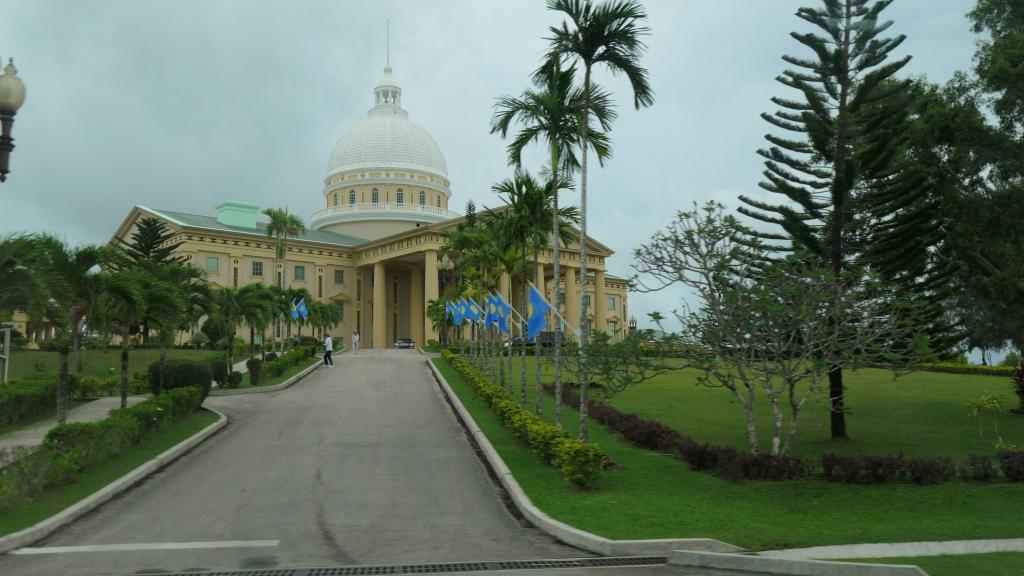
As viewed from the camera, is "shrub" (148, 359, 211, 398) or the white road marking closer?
the white road marking

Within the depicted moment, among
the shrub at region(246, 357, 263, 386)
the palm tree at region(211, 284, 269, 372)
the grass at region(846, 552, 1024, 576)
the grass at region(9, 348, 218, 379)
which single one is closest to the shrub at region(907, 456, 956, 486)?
the grass at region(846, 552, 1024, 576)

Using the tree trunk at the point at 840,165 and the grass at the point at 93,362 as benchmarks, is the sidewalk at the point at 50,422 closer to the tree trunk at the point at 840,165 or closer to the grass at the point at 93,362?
the grass at the point at 93,362

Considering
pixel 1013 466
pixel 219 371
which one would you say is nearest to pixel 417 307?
pixel 219 371

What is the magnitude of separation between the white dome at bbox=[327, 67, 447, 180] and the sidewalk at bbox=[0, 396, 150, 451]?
176ft

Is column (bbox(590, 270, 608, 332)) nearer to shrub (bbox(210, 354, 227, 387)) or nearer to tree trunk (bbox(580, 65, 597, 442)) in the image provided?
shrub (bbox(210, 354, 227, 387))

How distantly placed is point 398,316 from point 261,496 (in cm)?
5943

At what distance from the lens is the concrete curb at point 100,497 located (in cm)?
891

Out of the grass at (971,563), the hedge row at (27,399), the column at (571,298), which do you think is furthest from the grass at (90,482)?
the column at (571,298)

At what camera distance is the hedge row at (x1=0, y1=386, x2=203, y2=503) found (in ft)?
35.0

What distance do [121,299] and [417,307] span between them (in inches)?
1936

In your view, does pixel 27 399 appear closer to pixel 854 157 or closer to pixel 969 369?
pixel 854 157

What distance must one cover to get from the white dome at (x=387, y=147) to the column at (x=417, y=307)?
1198cm

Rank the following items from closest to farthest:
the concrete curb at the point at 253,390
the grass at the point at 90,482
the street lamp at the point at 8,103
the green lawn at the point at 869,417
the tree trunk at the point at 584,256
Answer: the street lamp at the point at 8,103, the grass at the point at 90,482, the tree trunk at the point at 584,256, the green lawn at the point at 869,417, the concrete curb at the point at 253,390

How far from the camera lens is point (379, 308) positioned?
A: 210 feet
